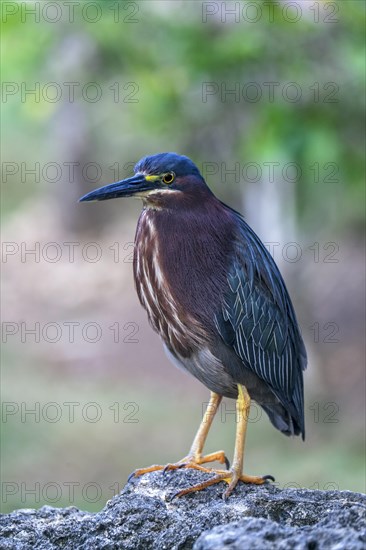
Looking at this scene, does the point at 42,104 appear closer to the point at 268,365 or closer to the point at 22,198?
the point at 268,365

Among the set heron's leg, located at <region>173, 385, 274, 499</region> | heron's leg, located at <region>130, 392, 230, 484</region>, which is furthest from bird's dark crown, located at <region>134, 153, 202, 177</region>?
heron's leg, located at <region>130, 392, 230, 484</region>

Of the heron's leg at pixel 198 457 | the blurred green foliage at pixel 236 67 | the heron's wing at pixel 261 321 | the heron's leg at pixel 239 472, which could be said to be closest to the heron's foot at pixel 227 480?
the heron's leg at pixel 239 472

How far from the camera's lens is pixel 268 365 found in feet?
14.8

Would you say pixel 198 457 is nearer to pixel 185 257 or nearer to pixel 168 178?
pixel 185 257

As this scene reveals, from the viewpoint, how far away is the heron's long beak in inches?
160

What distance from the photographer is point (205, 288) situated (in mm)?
4270

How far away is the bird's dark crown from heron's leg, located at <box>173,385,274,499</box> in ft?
3.65

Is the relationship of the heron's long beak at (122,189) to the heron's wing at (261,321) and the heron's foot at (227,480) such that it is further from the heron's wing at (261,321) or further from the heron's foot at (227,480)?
the heron's foot at (227,480)

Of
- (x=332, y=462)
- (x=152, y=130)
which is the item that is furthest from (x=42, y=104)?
(x=332, y=462)

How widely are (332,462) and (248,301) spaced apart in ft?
22.3

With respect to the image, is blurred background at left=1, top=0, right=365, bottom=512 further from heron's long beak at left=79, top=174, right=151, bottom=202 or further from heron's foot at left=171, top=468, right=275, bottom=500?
heron's foot at left=171, top=468, right=275, bottom=500

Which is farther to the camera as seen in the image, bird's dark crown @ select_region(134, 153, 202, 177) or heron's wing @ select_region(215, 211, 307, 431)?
heron's wing @ select_region(215, 211, 307, 431)

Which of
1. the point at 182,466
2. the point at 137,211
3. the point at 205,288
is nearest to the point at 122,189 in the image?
the point at 205,288

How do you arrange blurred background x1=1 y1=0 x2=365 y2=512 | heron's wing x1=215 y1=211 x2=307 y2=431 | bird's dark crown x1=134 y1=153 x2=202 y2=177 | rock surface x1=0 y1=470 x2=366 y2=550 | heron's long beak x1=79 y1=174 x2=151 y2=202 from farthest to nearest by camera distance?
1. blurred background x1=1 y1=0 x2=365 y2=512
2. heron's wing x1=215 y1=211 x2=307 y2=431
3. bird's dark crown x1=134 y1=153 x2=202 y2=177
4. heron's long beak x1=79 y1=174 x2=151 y2=202
5. rock surface x1=0 y1=470 x2=366 y2=550
